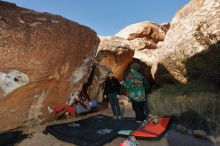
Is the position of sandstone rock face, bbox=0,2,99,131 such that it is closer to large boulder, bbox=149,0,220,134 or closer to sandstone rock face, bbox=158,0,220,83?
large boulder, bbox=149,0,220,134

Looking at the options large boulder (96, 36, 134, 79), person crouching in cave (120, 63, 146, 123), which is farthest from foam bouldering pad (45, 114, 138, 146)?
large boulder (96, 36, 134, 79)

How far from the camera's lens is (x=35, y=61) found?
17.9 ft

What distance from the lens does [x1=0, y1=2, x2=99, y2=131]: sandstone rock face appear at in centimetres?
511

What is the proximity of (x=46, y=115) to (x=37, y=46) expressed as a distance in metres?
2.15

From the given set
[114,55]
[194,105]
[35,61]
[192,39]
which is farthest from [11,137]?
[114,55]

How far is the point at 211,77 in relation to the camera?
27.9 ft

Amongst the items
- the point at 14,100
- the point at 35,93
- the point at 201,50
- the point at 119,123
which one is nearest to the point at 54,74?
the point at 35,93

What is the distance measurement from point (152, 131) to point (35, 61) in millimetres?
3267

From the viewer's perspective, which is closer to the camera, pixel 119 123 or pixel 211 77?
pixel 119 123

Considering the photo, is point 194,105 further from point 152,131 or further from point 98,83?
point 98,83

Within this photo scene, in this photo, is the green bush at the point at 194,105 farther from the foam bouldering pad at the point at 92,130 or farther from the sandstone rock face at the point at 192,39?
the foam bouldering pad at the point at 92,130

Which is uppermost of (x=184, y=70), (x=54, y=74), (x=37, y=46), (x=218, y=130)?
(x=37, y=46)

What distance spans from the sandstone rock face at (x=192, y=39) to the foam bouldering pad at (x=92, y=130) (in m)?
3.73

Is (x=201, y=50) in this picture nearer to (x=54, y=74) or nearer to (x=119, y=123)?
(x=119, y=123)
